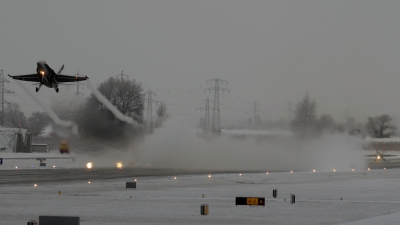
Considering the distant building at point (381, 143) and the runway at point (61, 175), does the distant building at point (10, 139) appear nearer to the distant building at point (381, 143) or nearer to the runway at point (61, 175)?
the runway at point (61, 175)

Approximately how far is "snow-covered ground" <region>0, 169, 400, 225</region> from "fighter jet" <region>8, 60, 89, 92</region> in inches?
584

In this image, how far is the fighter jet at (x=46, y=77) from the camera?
51.5 meters

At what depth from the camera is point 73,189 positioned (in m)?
35.1

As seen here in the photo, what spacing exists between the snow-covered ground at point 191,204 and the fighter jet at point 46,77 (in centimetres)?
1483

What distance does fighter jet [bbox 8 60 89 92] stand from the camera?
5153 cm

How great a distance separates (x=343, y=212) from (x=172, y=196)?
9640 millimetres

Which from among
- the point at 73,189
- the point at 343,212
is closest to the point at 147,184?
the point at 73,189

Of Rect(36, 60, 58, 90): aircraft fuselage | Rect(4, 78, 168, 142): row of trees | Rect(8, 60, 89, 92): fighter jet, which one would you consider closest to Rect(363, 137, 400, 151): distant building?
Rect(4, 78, 168, 142): row of trees

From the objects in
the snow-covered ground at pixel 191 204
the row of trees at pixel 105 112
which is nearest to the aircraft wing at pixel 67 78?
the row of trees at pixel 105 112

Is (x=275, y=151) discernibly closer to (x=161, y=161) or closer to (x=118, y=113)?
(x=161, y=161)

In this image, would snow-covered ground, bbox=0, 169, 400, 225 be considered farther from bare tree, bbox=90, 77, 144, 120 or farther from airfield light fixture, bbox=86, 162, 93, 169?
bare tree, bbox=90, 77, 144, 120

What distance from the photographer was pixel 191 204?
89.0 ft

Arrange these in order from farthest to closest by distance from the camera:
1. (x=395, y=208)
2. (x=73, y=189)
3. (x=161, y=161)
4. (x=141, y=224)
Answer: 1. (x=161, y=161)
2. (x=73, y=189)
3. (x=395, y=208)
4. (x=141, y=224)

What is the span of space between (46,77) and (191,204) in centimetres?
2913
